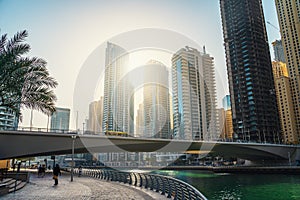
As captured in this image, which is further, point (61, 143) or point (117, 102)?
point (117, 102)

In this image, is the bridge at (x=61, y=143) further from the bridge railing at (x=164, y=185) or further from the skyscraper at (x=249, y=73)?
the skyscraper at (x=249, y=73)

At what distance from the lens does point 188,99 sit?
438 feet

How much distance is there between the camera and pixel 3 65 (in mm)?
12680

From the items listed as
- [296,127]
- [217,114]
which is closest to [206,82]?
[217,114]

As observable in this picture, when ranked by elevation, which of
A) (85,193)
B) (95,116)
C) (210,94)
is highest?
(210,94)

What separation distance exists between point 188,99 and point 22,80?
12321 cm

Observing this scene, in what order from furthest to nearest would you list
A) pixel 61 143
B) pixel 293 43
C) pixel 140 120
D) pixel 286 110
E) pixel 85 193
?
pixel 286 110 < pixel 293 43 < pixel 140 120 < pixel 61 143 < pixel 85 193

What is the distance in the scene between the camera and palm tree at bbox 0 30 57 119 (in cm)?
1296

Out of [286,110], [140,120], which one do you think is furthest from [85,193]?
[286,110]

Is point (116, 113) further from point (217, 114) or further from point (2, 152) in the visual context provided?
point (217, 114)

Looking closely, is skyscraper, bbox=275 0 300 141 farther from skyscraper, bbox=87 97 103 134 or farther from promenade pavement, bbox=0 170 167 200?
promenade pavement, bbox=0 170 167 200

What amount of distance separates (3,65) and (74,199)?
24.5 ft

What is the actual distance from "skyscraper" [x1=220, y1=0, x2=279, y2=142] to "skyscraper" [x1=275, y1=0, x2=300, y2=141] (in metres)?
9.79

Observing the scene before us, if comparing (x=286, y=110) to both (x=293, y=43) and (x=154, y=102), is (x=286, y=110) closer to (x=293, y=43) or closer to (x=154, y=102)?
(x=293, y=43)
